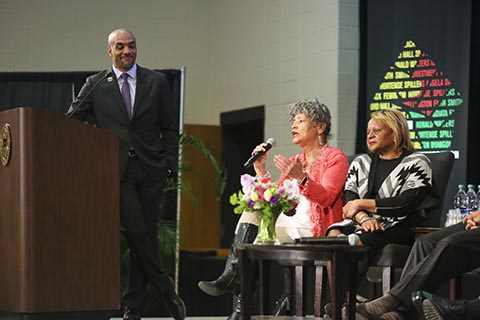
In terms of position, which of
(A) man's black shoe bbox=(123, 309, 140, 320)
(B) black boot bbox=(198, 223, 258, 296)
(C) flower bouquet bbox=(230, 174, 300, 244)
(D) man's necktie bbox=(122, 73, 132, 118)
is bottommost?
(A) man's black shoe bbox=(123, 309, 140, 320)

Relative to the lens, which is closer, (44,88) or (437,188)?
(437,188)

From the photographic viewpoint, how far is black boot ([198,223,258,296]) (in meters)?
4.77

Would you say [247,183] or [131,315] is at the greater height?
[247,183]

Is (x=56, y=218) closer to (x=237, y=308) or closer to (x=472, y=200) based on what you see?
(x=237, y=308)

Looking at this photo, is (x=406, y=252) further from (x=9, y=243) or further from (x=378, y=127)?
(x=9, y=243)

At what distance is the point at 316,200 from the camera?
15.9 feet

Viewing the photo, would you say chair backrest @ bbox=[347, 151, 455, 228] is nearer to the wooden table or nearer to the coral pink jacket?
the coral pink jacket

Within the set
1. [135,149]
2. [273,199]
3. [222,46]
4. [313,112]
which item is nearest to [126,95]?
[135,149]

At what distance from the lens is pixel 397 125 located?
4.73 meters

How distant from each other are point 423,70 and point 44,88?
2861 mm

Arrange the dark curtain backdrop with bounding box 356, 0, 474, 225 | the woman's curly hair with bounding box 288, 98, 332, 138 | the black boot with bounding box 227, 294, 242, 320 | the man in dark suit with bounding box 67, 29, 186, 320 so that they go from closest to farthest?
the man in dark suit with bounding box 67, 29, 186, 320 → the black boot with bounding box 227, 294, 242, 320 → the woman's curly hair with bounding box 288, 98, 332, 138 → the dark curtain backdrop with bounding box 356, 0, 474, 225

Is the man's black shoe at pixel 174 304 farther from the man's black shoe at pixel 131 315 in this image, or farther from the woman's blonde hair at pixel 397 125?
the woman's blonde hair at pixel 397 125

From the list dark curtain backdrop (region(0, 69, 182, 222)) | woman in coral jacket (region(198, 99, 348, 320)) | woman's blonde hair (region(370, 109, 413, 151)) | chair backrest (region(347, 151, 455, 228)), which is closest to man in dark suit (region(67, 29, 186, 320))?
woman in coral jacket (region(198, 99, 348, 320))

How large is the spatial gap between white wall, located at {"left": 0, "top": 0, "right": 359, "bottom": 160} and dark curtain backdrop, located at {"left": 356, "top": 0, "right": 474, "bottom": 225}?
0.14 meters
